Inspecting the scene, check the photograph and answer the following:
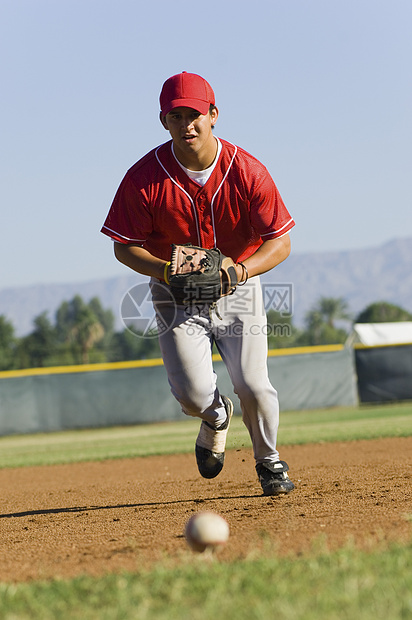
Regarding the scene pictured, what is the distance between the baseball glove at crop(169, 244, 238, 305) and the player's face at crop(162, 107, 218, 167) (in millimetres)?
552

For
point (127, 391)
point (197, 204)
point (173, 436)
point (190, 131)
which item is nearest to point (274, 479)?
point (197, 204)

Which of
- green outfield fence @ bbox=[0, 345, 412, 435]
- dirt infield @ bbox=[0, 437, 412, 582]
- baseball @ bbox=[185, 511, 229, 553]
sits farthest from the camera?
green outfield fence @ bbox=[0, 345, 412, 435]

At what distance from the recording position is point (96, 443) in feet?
45.8

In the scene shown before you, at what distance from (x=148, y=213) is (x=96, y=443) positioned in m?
10.2

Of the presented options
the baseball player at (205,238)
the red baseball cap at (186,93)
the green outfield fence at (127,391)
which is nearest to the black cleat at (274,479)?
the baseball player at (205,238)

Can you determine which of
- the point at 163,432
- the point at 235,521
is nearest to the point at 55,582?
the point at 235,521

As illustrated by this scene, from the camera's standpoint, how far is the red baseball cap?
417cm

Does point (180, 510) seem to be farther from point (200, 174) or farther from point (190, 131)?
point (190, 131)

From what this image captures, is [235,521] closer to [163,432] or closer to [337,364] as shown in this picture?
[163,432]

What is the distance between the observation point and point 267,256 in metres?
4.39

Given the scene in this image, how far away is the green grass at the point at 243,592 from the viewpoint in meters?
2.02

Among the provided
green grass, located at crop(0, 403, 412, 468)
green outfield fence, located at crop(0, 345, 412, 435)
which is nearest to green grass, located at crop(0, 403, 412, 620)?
green grass, located at crop(0, 403, 412, 468)

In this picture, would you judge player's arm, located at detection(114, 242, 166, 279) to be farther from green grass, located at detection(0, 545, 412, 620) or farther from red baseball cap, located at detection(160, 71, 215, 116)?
green grass, located at detection(0, 545, 412, 620)

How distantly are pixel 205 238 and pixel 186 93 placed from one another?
2.79ft
